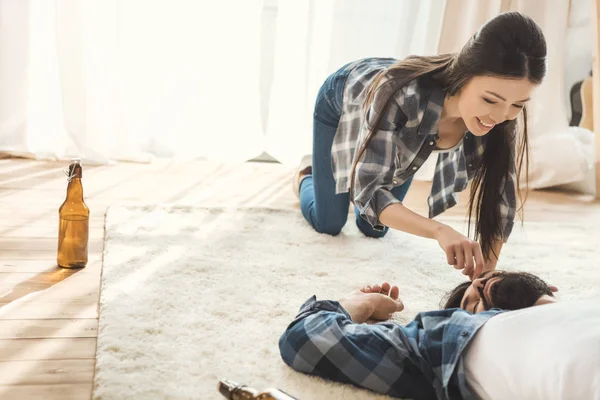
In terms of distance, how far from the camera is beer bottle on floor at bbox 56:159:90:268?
1.91 meters

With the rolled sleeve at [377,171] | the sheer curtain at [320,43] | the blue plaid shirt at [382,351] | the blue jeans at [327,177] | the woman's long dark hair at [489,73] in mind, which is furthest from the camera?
the sheer curtain at [320,43]

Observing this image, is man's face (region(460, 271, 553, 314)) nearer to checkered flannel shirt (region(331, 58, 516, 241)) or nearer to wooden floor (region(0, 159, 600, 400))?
checkered flannel shirt (region(331, 58, 516, 241))

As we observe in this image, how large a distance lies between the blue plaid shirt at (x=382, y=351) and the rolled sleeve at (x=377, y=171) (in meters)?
0.30

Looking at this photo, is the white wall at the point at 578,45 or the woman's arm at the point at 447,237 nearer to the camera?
the woman's arm at the point at 447,237

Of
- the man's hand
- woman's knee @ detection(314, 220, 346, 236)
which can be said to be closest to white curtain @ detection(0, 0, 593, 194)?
woman's knee @ detection(314, 220, 346, 236)

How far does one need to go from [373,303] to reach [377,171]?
270 mm

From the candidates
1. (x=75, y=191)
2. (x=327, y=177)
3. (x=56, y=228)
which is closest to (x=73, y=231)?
(x=75, y=191)

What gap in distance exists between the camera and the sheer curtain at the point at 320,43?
3.11 m

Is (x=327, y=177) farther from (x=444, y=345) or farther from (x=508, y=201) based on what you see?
(x=444, y=345)

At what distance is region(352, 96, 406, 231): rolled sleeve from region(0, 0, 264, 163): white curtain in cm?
145

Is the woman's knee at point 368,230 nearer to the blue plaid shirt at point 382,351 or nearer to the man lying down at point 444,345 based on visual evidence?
the man lying down at point 444,345

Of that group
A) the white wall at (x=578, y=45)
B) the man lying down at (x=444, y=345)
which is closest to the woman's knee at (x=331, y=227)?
the man lying down at (x=444, y=345)

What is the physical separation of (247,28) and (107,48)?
0.51 meters

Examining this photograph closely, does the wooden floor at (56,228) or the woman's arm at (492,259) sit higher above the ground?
the woman's arm at (492,259)
